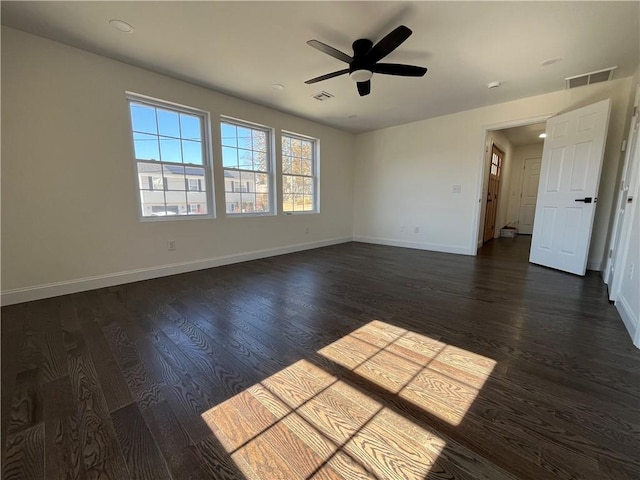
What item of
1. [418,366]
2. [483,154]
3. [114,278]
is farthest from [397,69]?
[114,278]

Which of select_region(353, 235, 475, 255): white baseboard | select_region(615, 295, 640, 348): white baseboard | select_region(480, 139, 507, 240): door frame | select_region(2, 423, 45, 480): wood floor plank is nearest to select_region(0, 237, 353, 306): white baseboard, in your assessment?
select_region(2, 423, 45, 480): wood floor plank

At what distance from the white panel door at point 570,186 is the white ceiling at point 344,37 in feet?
1.88

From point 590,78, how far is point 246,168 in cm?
475

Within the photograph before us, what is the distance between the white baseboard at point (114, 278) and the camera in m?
2.55

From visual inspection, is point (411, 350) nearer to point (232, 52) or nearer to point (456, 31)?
point (456, 31)

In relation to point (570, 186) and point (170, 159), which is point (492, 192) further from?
point (170, 159)

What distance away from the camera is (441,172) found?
16.1 ft

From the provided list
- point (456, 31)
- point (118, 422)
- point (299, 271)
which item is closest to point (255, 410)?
point (118, 422)

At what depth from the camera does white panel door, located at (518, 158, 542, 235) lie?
7.16 metres

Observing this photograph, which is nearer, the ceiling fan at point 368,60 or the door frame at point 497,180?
the ceiling fan at point 368,60

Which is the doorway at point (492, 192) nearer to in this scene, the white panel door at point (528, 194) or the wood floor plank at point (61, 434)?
the white panel door at point (528, 194)

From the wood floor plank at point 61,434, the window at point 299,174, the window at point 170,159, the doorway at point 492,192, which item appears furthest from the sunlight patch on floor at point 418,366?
the doorway at point 492,192

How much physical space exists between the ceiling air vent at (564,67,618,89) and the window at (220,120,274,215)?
168 inches

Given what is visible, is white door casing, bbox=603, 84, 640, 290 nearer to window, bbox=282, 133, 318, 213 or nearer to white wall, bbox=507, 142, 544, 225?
window, bbox=282, 133, 318, 213
